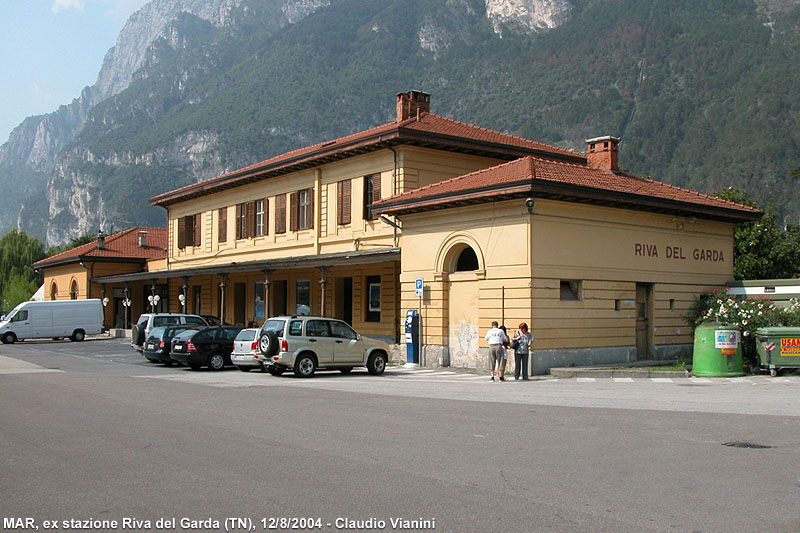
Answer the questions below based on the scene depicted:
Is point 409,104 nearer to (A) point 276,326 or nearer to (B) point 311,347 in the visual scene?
(A) point 276,326

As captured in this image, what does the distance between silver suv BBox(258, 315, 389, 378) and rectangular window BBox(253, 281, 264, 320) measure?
17711 mm

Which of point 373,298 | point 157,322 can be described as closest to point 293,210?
point 373,298

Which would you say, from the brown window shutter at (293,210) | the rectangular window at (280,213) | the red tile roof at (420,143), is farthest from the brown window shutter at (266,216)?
the brown window shutter at (293,210)

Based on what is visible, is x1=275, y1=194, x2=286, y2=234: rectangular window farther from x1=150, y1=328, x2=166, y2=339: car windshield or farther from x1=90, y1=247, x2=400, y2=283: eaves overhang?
x1=150, y1=328, x2=166, y2=339: car windshield

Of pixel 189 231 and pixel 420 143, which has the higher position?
pixel 420 143

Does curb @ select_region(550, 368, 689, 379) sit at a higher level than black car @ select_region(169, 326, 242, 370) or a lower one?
lower

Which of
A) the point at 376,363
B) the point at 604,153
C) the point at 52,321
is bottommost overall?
the point at 376,363

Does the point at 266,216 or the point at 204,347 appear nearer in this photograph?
the point at 204,347

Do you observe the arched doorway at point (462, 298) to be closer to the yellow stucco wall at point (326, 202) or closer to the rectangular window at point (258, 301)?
the yellow stucco wall at point (326, 202)

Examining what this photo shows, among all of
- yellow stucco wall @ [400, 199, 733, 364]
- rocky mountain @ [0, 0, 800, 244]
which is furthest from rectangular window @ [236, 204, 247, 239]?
rocky mountain @ [0, 0, 800, 244]

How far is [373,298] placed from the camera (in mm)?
33656

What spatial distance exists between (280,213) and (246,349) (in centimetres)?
1564

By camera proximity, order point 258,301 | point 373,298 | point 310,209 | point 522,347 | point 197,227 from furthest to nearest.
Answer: point 197,227 < point 258,301 < point 310,209 < point 373,298 < point 522,347

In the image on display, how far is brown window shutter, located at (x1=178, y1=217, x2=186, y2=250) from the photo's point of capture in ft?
159
